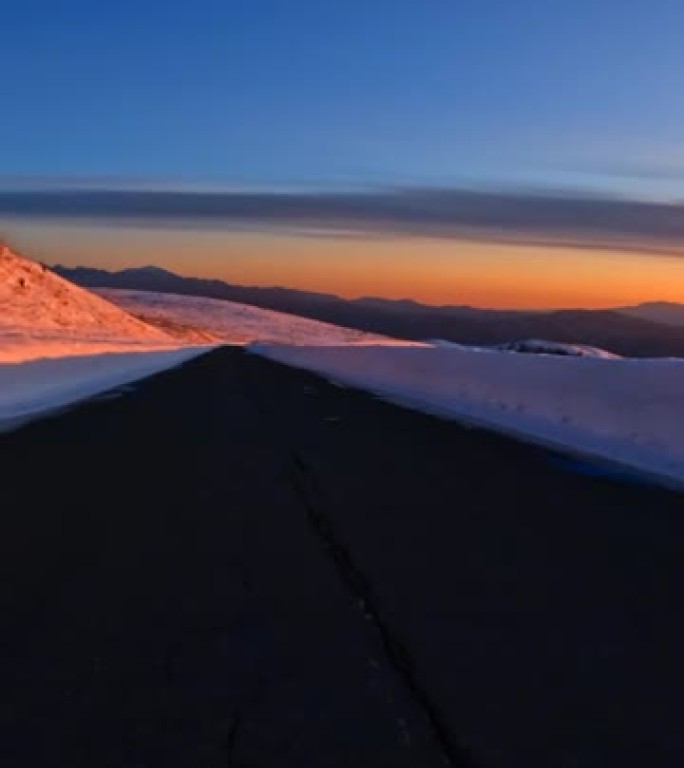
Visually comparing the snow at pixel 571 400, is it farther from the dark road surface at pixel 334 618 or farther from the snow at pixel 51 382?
the snow at pixel 51 382

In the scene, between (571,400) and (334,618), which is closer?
(334,618)

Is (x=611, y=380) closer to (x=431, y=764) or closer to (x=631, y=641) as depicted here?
(x=631, y=641)

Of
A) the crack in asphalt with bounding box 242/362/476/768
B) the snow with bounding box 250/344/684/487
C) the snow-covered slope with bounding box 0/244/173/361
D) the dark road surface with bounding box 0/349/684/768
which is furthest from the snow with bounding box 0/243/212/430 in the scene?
the dark road surface with bounding box 0/349/684/768

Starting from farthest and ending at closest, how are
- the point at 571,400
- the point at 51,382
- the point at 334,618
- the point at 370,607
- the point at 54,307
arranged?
the point at 54,307
the point at 51,382
the point at 571,400
the point at 370,607
the point at 334,618

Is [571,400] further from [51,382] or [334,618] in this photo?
[334,618]

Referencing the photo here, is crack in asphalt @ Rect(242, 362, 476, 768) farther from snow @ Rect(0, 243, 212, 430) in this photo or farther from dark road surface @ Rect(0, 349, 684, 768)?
snow @ Rect(0, 243, 212, 430)

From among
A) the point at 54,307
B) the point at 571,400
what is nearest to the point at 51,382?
the point at 571,400

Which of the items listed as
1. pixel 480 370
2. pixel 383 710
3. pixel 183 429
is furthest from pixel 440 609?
pixel 480 370
